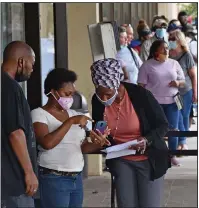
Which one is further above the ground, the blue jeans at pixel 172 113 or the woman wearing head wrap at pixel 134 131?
the woman wearing head wrap at pixel 134 131

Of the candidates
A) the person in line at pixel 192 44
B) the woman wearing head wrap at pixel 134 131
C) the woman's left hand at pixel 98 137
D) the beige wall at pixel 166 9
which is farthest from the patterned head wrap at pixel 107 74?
the beige wall at pixel 166 9

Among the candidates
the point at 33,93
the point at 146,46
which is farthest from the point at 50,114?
the point at 146,46

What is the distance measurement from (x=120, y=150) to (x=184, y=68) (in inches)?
225

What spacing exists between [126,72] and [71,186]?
519 centimetres

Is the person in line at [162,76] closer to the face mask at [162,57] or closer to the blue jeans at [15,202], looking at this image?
the face mask at [162,57]

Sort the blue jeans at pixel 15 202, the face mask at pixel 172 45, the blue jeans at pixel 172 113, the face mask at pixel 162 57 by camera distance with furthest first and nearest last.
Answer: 1. the face mask at pixel 172 45
2. the blue jeans at pixel 172 113
3. the face mask at pixel 162 57
4. the blue jeans at pixel 15 202

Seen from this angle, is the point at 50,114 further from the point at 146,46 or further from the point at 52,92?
the point at 146,46

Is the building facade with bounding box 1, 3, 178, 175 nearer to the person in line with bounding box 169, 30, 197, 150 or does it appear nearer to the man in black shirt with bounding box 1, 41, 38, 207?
the person in line with bounding box 169, 30, 197, 150

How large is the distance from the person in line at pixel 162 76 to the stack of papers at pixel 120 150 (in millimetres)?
4455

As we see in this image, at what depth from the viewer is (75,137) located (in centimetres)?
569

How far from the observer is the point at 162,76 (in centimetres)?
1048

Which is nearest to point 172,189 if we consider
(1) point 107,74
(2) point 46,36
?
(2) point 46,36

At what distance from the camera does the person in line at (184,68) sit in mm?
11484

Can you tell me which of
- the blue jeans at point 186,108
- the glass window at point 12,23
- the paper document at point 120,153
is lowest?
the blue jeans at point 186,108
